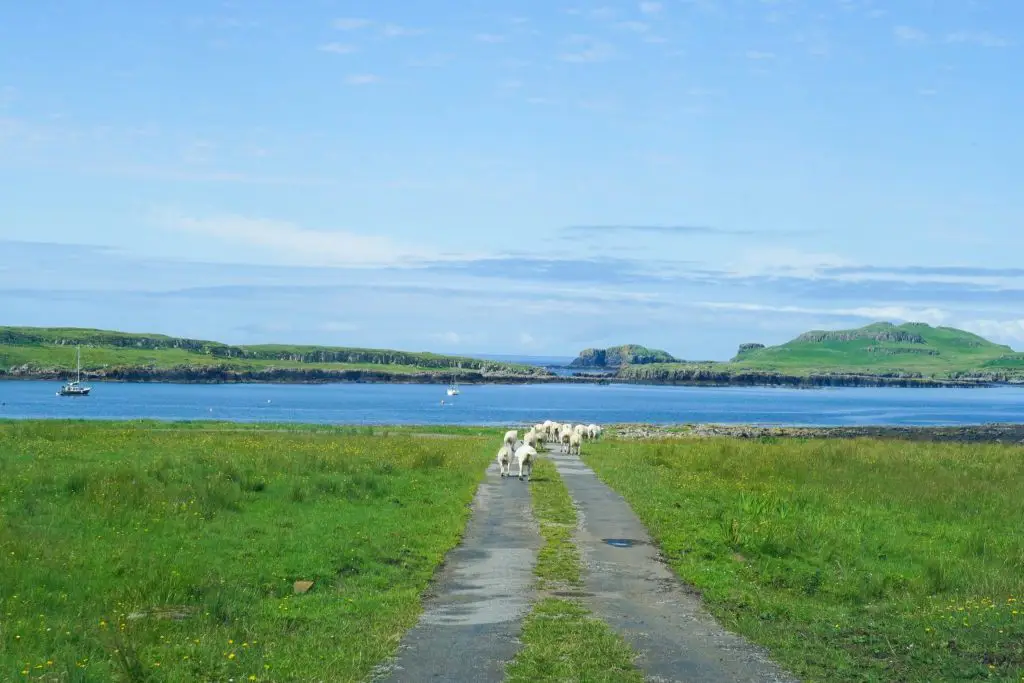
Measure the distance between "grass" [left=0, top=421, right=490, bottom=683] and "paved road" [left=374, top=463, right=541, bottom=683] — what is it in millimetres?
377

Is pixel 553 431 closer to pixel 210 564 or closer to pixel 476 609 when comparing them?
pixel 210 564

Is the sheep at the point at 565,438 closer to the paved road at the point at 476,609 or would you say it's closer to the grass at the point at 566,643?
the paved road at the point at 476,609

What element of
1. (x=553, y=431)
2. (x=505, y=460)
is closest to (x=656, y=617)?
(x=505, y=460)

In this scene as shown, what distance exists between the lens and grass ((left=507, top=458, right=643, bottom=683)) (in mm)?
11867

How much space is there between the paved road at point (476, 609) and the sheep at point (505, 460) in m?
11.6

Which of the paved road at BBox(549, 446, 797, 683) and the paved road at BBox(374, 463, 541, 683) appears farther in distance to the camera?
the paved road at BBox(549, 446, 797, 683)

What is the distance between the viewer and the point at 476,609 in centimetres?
1555

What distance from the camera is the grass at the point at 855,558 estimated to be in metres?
13.4

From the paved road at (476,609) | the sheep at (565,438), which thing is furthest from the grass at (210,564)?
the sheep at (565,438)

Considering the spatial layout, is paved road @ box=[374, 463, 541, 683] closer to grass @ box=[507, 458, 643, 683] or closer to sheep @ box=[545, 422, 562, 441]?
grass @ box=[507, 458, 643, 683]

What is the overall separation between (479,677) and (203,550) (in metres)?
9.10

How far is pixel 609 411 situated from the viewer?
153 m

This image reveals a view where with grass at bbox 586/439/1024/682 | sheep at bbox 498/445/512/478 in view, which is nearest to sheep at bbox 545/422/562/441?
grass at bbox 586/439/1024/682

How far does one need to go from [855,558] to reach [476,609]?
927 centimetres
